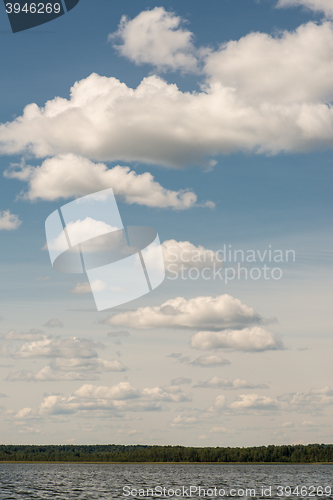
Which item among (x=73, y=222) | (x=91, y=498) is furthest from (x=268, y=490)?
(x=73, y=222)

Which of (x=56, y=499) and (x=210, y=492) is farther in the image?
(x=210, y=492)

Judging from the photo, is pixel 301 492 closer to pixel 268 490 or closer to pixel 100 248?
pixel 268 490

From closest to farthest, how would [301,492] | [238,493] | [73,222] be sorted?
[73,222] < [238,493] < [301,492]

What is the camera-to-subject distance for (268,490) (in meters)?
135

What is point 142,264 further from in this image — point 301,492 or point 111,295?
point 301,492

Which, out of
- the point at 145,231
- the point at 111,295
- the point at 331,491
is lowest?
the point at 331,491

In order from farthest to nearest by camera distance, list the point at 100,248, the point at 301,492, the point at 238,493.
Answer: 1. the point at 301,492
2. the point at 238,493
3. the point at 100,248

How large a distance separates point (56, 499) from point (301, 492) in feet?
229

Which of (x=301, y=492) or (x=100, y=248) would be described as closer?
(x=100, y=248)

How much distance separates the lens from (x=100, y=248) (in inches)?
2694

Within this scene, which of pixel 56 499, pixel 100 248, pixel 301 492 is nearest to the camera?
pixel 100 248

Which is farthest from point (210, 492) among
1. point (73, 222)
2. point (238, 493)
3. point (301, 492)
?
point (73, 222)

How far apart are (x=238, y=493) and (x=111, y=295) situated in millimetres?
83796

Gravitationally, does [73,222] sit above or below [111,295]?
above
